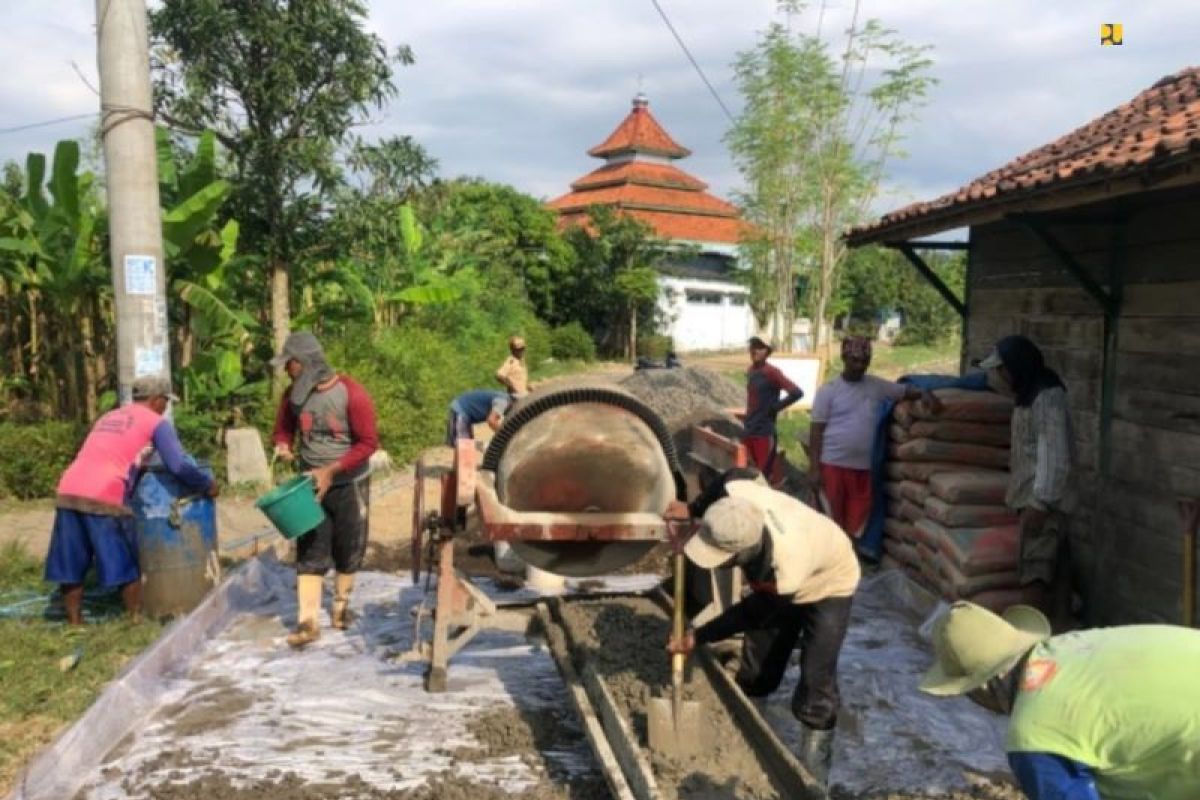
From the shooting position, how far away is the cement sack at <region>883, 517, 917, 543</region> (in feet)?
23.3

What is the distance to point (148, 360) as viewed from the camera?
6.87m

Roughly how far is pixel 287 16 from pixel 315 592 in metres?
7.36

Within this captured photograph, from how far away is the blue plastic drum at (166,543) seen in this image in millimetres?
6211

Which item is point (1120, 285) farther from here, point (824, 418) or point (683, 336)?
point (683, 336)

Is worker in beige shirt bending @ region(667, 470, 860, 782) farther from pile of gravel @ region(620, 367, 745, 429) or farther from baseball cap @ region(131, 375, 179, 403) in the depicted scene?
pile of gravel @ region(620, 367, 745, 429)

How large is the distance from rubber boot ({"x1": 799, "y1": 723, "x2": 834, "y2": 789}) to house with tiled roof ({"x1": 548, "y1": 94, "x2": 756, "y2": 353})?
29750 mm

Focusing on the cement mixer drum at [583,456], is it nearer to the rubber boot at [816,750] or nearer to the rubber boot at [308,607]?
the rubber boot at [816,750]

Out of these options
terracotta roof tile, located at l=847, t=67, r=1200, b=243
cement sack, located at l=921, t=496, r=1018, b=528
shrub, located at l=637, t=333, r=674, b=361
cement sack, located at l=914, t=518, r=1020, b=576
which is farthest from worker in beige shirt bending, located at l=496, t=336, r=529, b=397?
shrub, located at l=637, t=333, r=674, b=361

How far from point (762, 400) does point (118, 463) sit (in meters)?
5.09

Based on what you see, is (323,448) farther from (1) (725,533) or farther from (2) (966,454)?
(2) (966,454)

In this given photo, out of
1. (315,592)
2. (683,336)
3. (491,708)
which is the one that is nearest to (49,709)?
(315,592)

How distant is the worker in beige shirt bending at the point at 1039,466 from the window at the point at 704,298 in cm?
3020

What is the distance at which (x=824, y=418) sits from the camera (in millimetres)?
7461

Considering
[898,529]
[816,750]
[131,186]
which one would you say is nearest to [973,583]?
[898,529]
